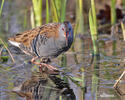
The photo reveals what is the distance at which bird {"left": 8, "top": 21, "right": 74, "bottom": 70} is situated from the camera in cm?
506

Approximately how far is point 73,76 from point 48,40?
91 centimetres

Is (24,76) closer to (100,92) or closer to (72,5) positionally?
(100,92)

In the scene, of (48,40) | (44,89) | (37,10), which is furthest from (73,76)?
(37,10)

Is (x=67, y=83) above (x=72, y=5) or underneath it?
underneath

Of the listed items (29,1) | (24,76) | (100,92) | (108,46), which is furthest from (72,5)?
(100,92)

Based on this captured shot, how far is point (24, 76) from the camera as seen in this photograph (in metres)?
4.60

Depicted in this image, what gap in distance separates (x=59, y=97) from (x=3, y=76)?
1254 millimetres

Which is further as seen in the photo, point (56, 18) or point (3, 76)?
point (56, 18)

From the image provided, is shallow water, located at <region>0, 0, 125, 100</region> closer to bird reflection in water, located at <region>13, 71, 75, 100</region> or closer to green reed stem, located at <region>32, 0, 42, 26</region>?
bird reflection in water, located at <region>13, 71, 75, 100</region>

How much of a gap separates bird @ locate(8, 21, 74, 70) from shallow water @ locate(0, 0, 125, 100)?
Answer: 261mm

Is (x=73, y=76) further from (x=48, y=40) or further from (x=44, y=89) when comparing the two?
(x=48, y=40)

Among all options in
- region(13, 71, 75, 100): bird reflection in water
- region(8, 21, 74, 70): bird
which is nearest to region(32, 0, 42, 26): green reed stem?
region(8, 21, 74, 70): bird

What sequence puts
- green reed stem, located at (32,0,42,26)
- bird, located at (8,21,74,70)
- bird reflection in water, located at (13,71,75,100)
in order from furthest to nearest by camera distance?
green reed stem, located at (32,0,42,26) → bird, located at (8,21,74,70) → bird reflection in water, located at (13,71,75,100)

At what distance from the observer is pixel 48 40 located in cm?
510
